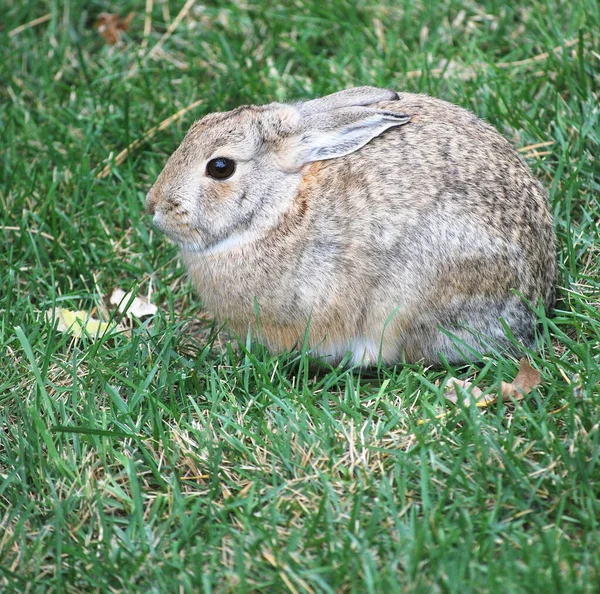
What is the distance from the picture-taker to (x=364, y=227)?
4.73 meters

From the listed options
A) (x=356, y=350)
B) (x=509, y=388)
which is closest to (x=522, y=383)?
(x=509, y=388)

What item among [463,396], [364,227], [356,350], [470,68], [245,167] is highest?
[245,167]

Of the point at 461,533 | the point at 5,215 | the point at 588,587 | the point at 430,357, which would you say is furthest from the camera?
the point at 5,215

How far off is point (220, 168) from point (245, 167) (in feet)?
0.42

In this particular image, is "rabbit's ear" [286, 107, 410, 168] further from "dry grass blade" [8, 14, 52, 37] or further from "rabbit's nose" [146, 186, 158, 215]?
"dry grass blade" [8, 14, 52, 37]

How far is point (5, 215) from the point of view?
5730mm

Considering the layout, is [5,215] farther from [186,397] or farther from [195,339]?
[186,397]

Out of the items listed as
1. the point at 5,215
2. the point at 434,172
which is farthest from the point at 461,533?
the point at 5,215

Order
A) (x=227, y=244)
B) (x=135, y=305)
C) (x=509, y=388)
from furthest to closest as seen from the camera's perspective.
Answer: (x=135, y=305)
(x=227, y=244)
(x=509, y=388)

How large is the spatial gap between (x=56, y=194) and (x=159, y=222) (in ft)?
4.35

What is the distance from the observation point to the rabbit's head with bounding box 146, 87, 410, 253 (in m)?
4.85

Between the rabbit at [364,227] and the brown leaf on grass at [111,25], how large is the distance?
8.09ft

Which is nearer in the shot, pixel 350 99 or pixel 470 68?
pixel 350 99

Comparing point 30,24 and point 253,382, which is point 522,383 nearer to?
point 253,382
